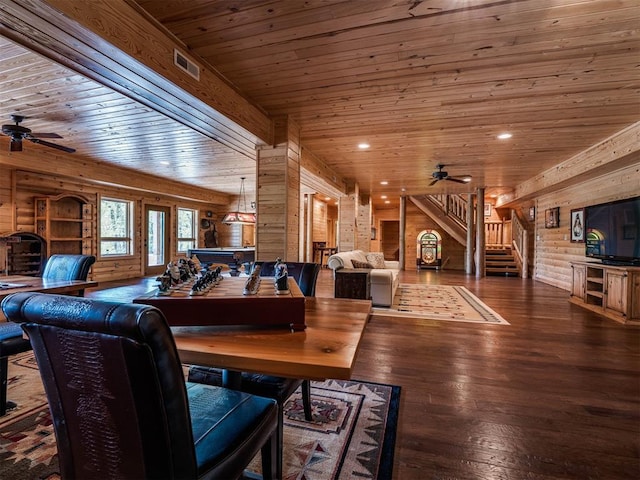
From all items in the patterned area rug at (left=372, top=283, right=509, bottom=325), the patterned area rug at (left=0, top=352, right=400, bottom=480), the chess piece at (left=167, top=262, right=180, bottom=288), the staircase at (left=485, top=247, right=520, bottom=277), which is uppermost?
the chess piece at (left=167, top=262, right=180, bottom=288)

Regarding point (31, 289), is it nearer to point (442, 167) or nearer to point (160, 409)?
point (160, 409)

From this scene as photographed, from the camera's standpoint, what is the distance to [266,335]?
3.69ft

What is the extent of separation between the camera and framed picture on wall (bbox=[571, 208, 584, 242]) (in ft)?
20.2

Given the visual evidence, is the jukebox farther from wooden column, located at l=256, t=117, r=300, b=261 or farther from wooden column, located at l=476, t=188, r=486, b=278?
wooden column, located at l=256, t=117, r=300, b=261

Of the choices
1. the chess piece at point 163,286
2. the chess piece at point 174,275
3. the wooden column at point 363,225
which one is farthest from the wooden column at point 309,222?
the chess piece at point 163,286

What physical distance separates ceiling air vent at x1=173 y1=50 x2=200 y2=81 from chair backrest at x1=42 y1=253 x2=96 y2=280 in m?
1.87

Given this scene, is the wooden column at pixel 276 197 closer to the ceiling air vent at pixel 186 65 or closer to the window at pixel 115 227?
the ceiling air vent at pixel 186 65

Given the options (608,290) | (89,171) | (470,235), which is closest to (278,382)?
(608,290)

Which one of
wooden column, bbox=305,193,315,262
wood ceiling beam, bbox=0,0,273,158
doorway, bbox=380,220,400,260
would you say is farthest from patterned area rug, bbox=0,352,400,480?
doorway, bbox=380,220,400,260

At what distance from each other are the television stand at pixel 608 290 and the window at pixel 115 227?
9.70m

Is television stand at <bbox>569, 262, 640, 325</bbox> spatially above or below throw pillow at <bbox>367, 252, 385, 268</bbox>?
below

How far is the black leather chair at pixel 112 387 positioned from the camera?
668 millimetres

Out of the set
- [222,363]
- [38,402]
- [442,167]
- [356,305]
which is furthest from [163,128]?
[442,167]

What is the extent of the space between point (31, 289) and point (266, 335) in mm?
2222
